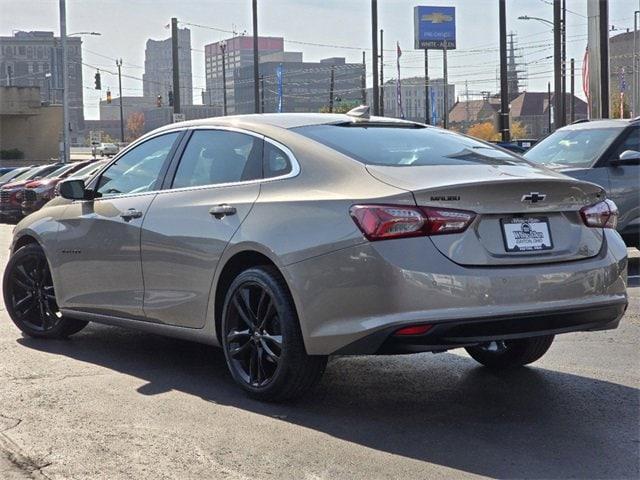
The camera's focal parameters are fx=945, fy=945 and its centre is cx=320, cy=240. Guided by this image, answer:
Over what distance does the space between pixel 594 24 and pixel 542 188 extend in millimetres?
18015

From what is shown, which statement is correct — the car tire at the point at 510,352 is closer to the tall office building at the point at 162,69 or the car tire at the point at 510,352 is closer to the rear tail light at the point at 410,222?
the rear tail light at the point at 410,222

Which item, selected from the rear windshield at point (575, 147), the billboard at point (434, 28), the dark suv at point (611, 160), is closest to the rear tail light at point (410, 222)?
the dark suv at point (611, 160)

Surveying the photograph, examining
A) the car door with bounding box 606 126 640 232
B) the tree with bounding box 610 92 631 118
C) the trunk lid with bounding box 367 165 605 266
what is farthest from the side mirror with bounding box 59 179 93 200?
the tree with bounding box 610 92 631 118

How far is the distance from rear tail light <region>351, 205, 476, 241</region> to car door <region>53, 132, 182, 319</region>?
6.74 feet

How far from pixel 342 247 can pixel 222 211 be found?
105cm

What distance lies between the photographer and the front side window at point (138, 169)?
6.36 metres

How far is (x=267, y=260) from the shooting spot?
5.22 meters

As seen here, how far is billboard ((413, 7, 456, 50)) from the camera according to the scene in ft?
341

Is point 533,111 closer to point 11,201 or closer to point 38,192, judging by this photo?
point 11,201

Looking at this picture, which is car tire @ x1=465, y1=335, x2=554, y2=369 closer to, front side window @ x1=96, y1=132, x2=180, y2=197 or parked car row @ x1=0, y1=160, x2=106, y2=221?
front side window @ x1=96, y1=132, x2=180, y2=197

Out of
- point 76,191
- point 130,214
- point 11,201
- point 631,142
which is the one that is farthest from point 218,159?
point 11,201

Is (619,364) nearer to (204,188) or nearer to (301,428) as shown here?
(301,428)

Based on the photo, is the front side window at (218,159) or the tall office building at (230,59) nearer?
the front side window at (218,159)

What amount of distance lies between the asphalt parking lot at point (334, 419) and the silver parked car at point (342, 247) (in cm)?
31
